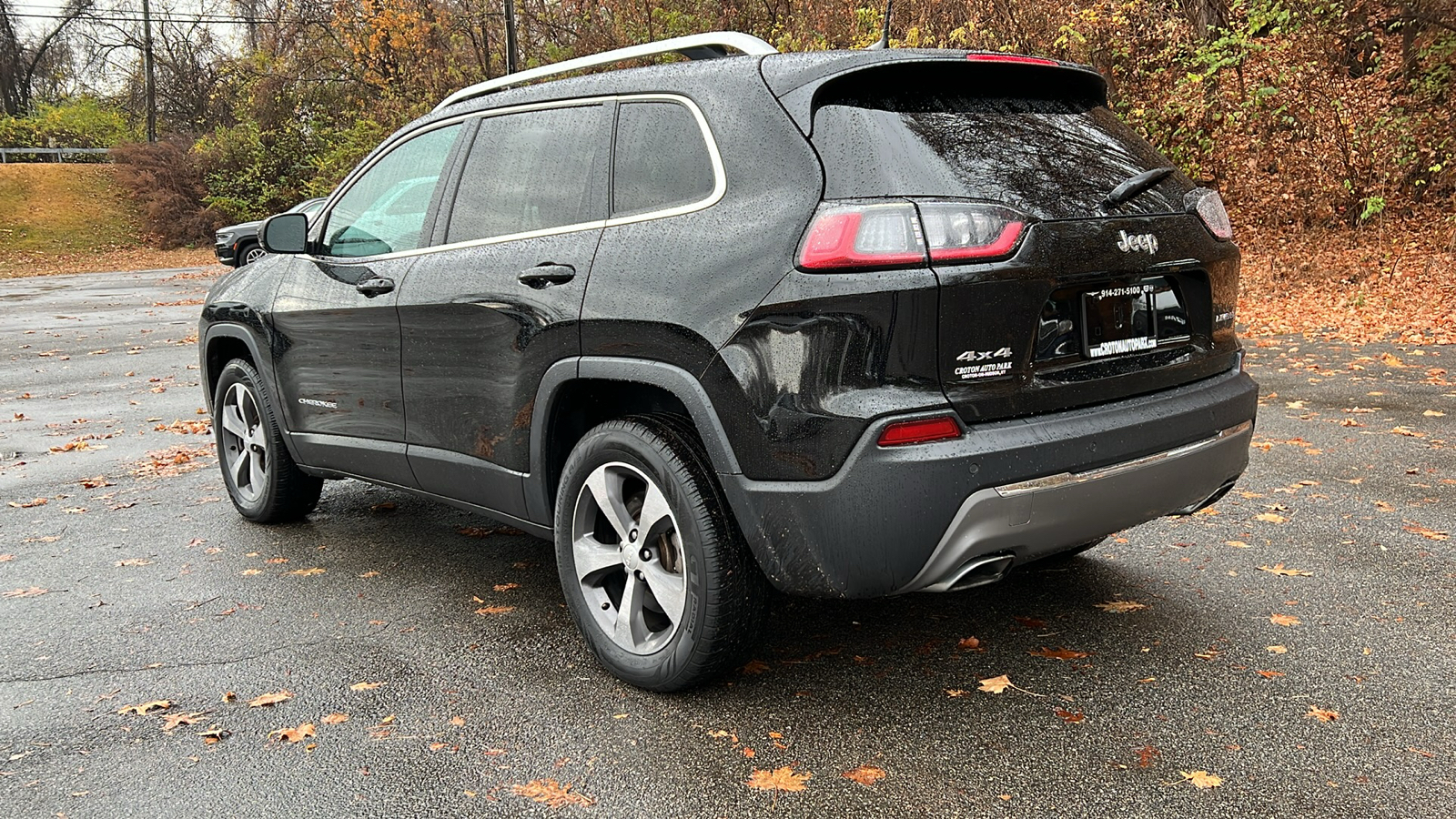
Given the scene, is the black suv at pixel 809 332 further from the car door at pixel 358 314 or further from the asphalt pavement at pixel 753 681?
the asphalt pavement at pixel 753 681

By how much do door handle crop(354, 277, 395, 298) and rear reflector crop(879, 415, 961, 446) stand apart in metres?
2.27

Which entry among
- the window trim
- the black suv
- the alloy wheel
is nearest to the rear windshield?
the black suv

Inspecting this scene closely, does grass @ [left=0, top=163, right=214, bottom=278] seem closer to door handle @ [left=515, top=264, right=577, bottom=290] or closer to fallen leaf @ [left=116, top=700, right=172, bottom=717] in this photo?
fallen leaf @ [left=116, top=700, right=172, bottom=717]

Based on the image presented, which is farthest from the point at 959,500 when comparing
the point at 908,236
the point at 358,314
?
the point at 358,314

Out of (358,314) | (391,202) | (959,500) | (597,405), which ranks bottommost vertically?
(959,500)

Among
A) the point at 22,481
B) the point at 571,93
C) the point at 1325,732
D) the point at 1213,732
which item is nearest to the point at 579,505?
the point at 571,93

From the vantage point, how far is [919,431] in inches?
115

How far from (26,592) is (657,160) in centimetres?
323

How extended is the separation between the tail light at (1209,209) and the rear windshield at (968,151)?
6 centimetres

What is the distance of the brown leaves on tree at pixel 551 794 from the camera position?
291cm

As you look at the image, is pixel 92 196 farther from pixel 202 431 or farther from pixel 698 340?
pixel 698 340

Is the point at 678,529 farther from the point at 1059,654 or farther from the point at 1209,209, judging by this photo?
the point at 1209,209

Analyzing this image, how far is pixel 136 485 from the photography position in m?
6.68

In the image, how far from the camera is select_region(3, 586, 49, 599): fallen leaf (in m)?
4.74
